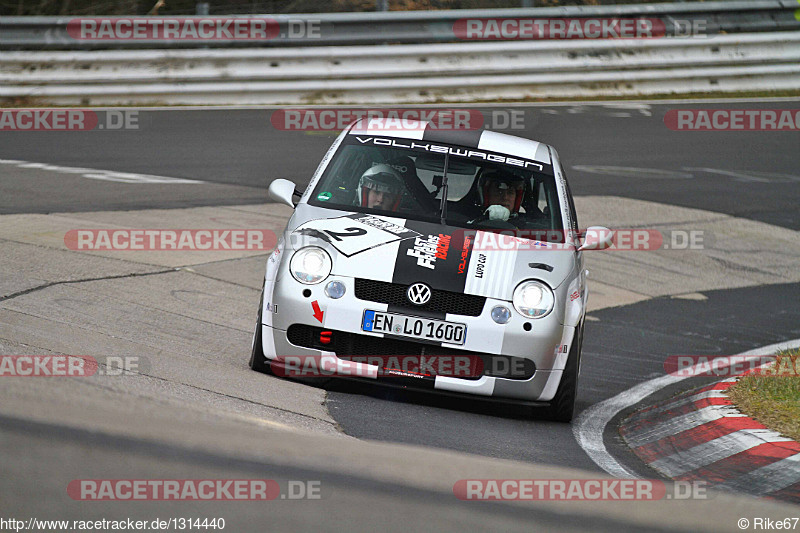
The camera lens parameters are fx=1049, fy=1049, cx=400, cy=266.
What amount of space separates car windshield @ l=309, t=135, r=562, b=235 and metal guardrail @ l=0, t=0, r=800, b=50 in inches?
444

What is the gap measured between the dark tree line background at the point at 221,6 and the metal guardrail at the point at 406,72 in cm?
123

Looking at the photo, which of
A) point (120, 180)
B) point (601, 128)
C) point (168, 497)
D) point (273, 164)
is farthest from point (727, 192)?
point (168, 497)

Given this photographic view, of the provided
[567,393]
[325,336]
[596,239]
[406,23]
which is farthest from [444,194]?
[406,23]

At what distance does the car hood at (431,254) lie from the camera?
555 centimetres

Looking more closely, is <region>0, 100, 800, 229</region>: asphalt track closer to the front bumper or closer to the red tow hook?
the front bumper

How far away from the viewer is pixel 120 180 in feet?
39.4

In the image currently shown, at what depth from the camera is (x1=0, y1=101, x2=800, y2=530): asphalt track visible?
273 cm

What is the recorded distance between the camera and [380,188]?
6.38 m

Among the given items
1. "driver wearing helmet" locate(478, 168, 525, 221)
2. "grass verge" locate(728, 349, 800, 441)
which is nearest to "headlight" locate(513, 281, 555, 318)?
"driver wearing helmet" locate(478, 168, 525, 221)

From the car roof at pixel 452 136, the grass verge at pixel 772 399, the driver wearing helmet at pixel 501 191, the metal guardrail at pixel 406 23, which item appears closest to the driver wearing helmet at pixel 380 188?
the car roof at pixel 452 136

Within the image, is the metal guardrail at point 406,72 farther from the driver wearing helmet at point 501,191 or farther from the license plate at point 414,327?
the license plate at point 414,327

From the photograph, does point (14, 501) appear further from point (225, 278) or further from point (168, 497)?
point (225, 278)

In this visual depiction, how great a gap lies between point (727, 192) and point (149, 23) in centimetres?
928

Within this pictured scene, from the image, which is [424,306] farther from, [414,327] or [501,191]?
[501,191]
